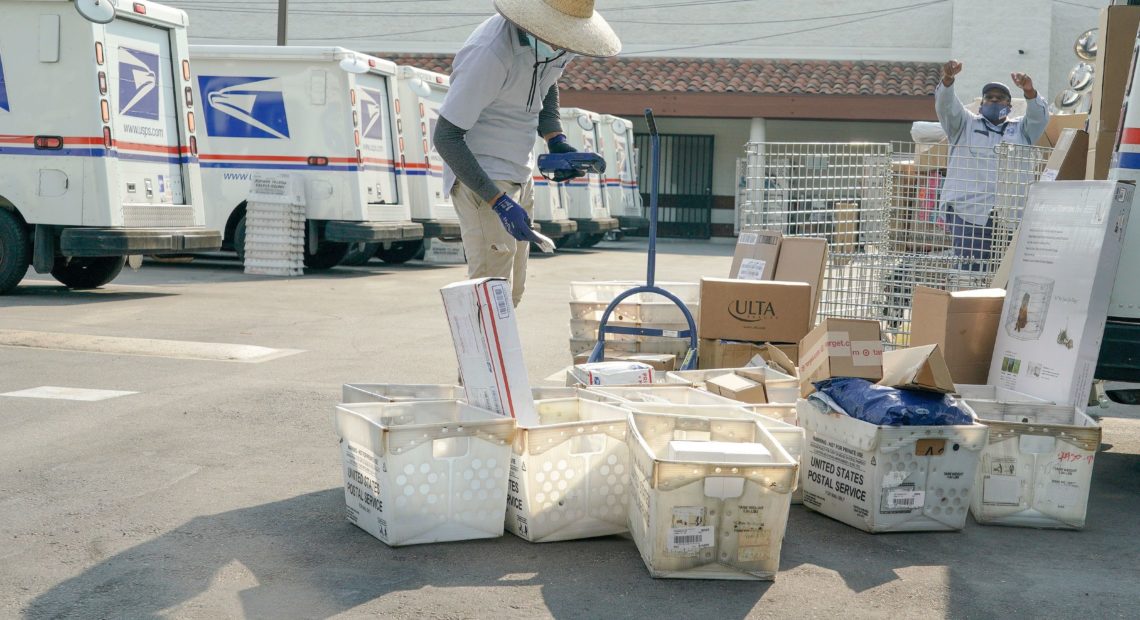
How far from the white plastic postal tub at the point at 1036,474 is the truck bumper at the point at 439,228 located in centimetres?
1267

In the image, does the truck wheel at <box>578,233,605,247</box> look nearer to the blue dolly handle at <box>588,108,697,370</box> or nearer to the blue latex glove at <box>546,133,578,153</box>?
the blue dolly handle at <box>588,108,697,370</box>

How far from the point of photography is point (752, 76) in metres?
31.1

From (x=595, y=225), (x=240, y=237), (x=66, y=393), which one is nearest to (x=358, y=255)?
(x=240, y=237)

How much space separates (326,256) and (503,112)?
11050 millimetres

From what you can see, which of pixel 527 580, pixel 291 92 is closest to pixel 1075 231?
pixel 527 580

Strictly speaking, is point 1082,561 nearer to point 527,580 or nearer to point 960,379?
point 960,379

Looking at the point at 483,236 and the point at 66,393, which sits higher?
the point at 483,236

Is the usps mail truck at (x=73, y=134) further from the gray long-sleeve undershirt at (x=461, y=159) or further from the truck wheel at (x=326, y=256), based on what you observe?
the gray long-sleeve undershirt at (x=461, y=159)

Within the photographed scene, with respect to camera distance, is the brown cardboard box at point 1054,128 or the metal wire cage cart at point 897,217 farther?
the brown cardboard box at point 1054,128

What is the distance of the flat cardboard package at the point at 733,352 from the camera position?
21.5 ft

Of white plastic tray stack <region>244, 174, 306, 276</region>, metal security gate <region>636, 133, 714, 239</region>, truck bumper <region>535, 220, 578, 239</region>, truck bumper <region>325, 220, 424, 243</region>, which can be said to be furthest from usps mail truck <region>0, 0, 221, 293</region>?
metal security gate <region>636, 133, 714, 239</region>

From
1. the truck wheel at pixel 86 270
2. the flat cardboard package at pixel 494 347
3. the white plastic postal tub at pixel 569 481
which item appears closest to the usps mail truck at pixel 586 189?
the truck wheel at pixel 86 270

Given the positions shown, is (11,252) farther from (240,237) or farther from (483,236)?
(483,236)

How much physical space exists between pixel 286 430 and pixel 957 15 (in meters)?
28.2
